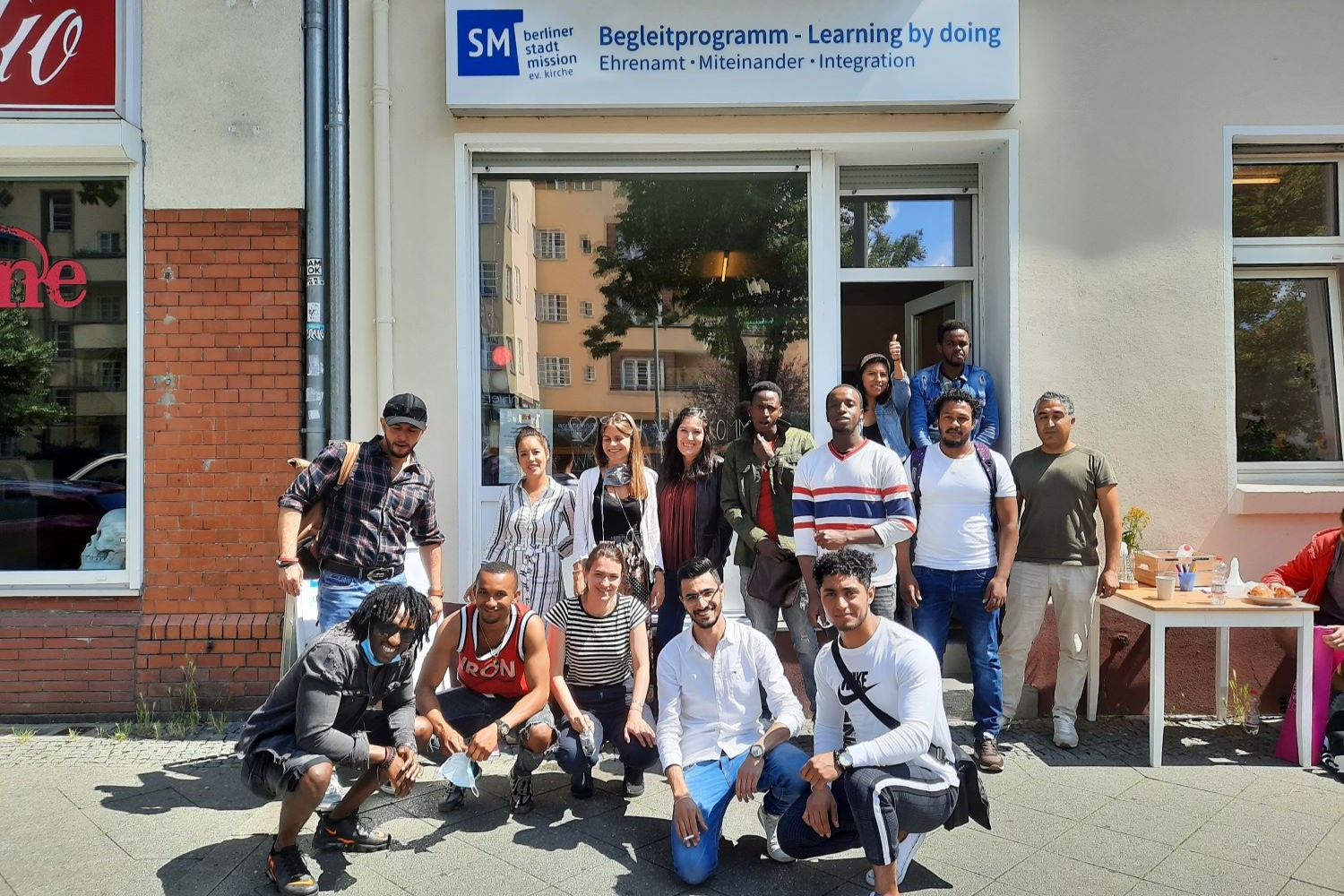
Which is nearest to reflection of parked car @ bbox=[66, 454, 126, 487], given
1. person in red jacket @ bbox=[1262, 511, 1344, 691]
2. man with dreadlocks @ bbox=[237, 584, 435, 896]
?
man with dreadlocks @ bbox=[237, 584, 435, 896]

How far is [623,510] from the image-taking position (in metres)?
4.82

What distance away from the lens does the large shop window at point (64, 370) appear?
18.7 ft

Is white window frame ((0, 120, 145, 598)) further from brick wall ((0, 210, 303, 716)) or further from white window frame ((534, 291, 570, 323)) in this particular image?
white window frame ((534, 291, 570, 323))

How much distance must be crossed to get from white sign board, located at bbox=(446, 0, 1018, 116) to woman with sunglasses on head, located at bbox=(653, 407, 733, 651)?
209 cm

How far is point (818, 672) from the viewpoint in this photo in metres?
3.65

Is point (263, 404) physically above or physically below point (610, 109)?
below

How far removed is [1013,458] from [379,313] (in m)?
3.83

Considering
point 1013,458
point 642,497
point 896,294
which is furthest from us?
point 896,294

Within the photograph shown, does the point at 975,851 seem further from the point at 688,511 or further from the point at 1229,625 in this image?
the point at 688,511

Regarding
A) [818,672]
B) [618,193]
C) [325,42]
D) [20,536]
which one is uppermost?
[325,42]

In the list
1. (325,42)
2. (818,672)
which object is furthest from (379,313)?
(818,672)

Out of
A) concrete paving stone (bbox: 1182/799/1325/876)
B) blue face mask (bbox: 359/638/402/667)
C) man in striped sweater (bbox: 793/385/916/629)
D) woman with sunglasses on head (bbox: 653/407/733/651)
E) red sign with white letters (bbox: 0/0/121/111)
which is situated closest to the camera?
blue face mask (bbox: 359/638/402/667)

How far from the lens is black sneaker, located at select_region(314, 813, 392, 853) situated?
149 inches

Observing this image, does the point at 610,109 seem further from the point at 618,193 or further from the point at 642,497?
the point at 642,497
